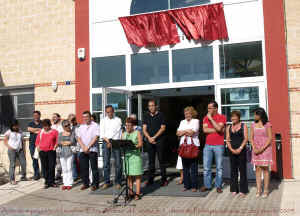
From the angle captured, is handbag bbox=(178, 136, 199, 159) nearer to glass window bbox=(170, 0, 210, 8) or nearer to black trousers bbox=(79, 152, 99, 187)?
black trousers bbox=(79, 152, 99, 187)

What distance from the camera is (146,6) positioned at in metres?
9.42

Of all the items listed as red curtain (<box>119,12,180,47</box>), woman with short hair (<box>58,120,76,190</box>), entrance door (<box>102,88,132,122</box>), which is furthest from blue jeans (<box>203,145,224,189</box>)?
red curtain (<box>119,12,180,47</box>)

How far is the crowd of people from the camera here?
6.59 m

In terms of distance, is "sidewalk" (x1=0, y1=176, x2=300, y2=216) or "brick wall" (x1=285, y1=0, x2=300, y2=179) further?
"brick wall" (x1=285, y1=0, x2=300, y2=179)

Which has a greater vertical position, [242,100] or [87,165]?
[242,100]

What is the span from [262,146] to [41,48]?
7456mm

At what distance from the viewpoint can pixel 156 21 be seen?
9117 mm

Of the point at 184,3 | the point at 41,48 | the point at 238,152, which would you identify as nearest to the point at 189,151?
the point at 238,152

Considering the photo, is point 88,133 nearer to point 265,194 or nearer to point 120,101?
point 120,101

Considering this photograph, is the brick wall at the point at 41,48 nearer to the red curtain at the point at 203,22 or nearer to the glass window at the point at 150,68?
the glass window at the point at 150,68

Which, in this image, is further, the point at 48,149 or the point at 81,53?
the point at 81,53

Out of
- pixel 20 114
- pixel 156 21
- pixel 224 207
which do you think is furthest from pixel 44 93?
pixel 224 207

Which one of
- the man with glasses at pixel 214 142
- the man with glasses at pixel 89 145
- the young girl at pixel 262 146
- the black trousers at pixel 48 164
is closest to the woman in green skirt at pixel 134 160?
the man with glasses at pixel 89 145

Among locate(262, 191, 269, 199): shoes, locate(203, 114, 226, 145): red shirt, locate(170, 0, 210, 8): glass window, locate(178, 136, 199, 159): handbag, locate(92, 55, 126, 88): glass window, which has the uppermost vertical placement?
locate(170, 0, 210, 8): glass window
